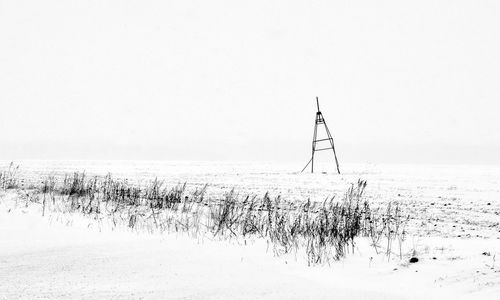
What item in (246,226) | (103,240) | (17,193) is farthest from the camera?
(17,193)

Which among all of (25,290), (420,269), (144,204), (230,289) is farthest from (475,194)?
(25,290)

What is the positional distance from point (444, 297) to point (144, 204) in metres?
9.26

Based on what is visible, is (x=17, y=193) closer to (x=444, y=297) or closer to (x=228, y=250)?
(x=228, y=250)

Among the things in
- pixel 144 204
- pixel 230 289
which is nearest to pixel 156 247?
pixel 230 289

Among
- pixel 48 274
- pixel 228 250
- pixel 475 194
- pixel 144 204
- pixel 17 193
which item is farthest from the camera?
pixel 475 194

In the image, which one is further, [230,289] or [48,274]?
[48,274]

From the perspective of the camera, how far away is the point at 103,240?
23.6 feet

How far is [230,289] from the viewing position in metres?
4.71

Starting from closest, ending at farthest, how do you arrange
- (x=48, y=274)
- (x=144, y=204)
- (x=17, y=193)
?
1. (x=48, y=274)
2. (x=144, y=204)
3. (x=17, y=193)

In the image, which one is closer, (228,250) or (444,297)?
(444,297)

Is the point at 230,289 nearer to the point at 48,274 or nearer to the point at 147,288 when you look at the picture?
the point at 147,288

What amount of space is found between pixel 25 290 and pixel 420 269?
156 inches

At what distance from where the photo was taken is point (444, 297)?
A: 14.9ft

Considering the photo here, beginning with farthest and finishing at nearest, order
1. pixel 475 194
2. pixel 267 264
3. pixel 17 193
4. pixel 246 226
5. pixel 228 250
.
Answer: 1. pixel 475 194
2. pixel 17 193
3. pixel 246 226
4. pixel 228 250
5. pixel 267 264
